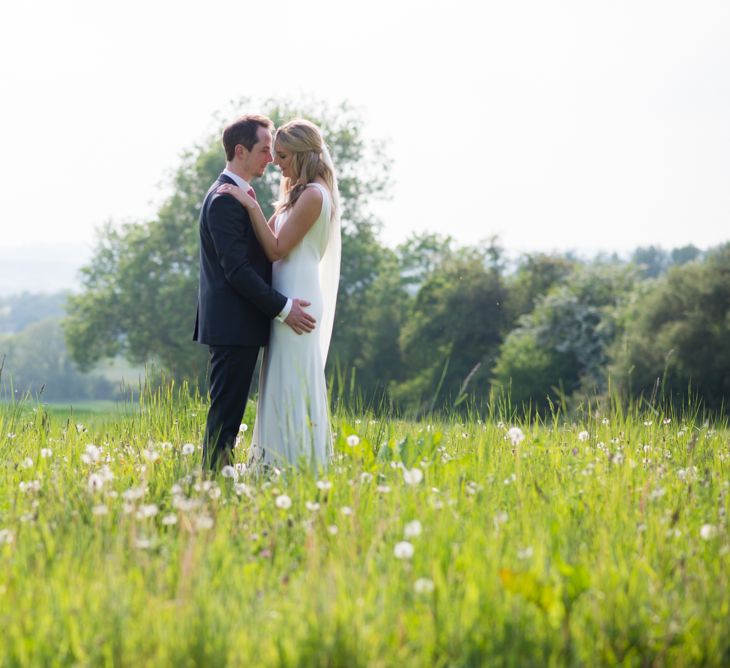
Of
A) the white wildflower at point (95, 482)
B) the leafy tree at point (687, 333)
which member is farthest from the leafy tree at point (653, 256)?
the white wildflower at point (95, 482)

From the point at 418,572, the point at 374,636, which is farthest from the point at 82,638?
the point at 418,572

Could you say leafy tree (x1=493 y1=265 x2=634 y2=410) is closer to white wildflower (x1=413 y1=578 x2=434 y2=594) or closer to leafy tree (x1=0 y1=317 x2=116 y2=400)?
white wildflower (x1=413 y1=578 x2=434 y2=594)

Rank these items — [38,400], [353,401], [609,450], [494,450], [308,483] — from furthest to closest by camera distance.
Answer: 1. [38,400]
2. [353,401]
3. [494,450]
4. [609,450]
5. [308,483]

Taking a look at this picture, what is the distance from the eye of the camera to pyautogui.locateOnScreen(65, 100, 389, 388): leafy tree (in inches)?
1704

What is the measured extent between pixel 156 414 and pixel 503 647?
16.5ft

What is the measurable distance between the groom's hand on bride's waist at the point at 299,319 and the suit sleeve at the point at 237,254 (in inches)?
4.2

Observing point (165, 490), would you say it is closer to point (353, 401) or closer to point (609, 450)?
point (353, 401)

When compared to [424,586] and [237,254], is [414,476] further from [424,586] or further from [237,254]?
[237,254]

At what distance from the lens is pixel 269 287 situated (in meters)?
6.43

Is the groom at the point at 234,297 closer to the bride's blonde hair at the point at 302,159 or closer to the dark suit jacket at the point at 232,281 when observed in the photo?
the dark suit jacket at the point at 232,281

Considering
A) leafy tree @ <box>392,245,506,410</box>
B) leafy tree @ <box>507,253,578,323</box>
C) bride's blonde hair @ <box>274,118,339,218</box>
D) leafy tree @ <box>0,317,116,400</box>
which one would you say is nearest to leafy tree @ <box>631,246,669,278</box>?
leafy tree @ <box>0,317,116,400</box>

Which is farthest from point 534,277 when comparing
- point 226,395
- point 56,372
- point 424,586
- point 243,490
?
point 56,372

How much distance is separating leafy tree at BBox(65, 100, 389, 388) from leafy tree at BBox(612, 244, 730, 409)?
42.7 feet

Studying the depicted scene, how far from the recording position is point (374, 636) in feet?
10.5
